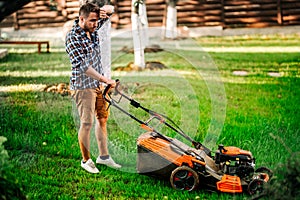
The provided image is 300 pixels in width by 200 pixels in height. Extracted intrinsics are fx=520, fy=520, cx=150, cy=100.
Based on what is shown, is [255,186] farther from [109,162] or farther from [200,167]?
[109,162]

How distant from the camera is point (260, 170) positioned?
459 centimetres

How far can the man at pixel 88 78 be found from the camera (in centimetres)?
468

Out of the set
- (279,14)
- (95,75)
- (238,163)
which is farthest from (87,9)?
(279,14)

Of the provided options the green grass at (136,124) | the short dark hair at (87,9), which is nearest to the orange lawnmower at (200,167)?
the green grass at (136,124)

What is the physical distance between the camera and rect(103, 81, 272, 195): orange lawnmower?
14.4 ft

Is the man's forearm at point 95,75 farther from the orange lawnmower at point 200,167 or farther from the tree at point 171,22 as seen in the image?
the tree at point 171,22

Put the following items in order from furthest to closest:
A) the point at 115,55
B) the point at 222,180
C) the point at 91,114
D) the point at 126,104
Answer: the point at 115,55 < the point at 126,104 < the point at 91,114 < the point at 222,180

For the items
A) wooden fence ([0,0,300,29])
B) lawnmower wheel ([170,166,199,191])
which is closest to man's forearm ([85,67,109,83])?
lawnmower wheel ([170,166,199,191])

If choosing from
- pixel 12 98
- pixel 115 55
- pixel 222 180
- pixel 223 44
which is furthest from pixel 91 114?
pixel 223 44

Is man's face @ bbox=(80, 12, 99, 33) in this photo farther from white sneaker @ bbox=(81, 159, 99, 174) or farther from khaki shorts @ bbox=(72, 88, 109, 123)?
white sneaker @ bbox=(81, 159, 99, 174)

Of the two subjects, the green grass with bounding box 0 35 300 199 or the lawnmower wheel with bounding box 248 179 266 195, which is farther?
the green grass with bounding box 0 35 300 199

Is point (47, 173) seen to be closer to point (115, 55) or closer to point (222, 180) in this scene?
point (222, 180)

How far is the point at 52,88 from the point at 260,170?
4.42 meters

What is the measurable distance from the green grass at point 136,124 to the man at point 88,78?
0.25 metres
